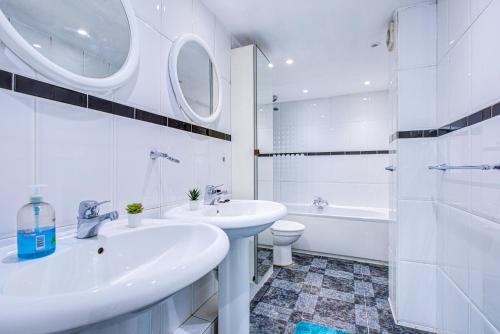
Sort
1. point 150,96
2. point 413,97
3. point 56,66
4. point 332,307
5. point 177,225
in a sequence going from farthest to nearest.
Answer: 1. point 332,307
2. point 413,97
3. point 150,96
4. point 177,225
5. point 56,66

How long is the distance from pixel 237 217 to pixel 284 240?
155 cm

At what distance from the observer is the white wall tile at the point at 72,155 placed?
77 centimetres

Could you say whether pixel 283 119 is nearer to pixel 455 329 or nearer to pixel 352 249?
pixel 352 249

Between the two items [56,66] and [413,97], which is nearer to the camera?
[56,66]

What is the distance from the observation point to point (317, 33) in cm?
188

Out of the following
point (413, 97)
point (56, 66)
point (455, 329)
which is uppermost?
point (413, 97)

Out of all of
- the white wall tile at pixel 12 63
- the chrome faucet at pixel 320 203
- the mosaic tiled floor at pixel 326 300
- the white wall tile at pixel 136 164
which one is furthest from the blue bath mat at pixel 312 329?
the chrome faucet at pixel 320 203

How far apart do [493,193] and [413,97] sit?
2.86ft

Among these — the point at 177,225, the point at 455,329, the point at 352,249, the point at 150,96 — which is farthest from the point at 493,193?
the point at 352,249

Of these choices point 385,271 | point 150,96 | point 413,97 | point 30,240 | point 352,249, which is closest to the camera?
point 30,240

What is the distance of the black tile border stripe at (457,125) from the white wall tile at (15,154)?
1.65 metres

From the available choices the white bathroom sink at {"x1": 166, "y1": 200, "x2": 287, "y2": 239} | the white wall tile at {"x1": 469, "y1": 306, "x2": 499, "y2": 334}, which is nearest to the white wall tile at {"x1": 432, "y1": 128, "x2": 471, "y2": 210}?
the white wall tile at {"x1": 469, "y1": 306, "x2": 499, "y2": 334}

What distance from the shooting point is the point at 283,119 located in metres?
3.71

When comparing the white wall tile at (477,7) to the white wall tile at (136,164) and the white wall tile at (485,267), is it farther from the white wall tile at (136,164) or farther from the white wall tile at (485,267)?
the white wall tile at (136,164)
